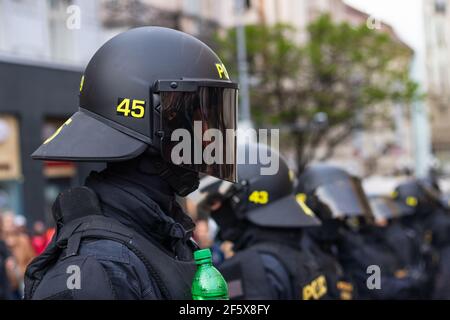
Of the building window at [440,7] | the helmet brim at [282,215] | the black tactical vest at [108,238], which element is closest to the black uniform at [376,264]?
the helmet brim at [282,215]

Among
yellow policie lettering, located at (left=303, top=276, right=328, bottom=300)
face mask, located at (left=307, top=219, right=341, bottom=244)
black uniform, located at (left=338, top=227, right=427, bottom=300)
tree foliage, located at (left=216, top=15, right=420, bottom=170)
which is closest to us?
yellow policie lettering, located at (left=303, top=276, right=328, bottom=300)

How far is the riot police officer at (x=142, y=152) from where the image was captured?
1.95m

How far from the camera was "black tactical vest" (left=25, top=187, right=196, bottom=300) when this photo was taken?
1.91 metres

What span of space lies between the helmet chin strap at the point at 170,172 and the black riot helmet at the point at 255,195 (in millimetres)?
1655

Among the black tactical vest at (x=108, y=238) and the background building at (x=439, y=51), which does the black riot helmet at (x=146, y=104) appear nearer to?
the black tactical vest at (x=108, y=238)

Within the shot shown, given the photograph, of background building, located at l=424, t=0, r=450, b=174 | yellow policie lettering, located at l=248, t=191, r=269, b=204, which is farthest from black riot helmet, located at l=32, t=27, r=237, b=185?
background building, located at l=424, t=0, r=450, b=174

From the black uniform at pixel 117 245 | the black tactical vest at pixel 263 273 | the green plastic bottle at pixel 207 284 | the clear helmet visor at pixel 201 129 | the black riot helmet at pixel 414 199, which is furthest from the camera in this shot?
the black riot helmet at pixel 414 199

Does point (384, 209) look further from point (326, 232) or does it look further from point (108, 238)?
point (108, 238)

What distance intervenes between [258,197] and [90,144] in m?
2.00

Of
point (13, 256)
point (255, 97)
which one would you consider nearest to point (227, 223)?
point (13, 256)

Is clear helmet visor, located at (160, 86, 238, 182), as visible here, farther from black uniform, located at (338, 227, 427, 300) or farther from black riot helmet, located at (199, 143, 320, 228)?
black uniform, located at (338, 227, 427, 300)

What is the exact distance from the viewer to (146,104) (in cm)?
213

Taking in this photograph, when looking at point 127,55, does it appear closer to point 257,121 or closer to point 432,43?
point 257,121
